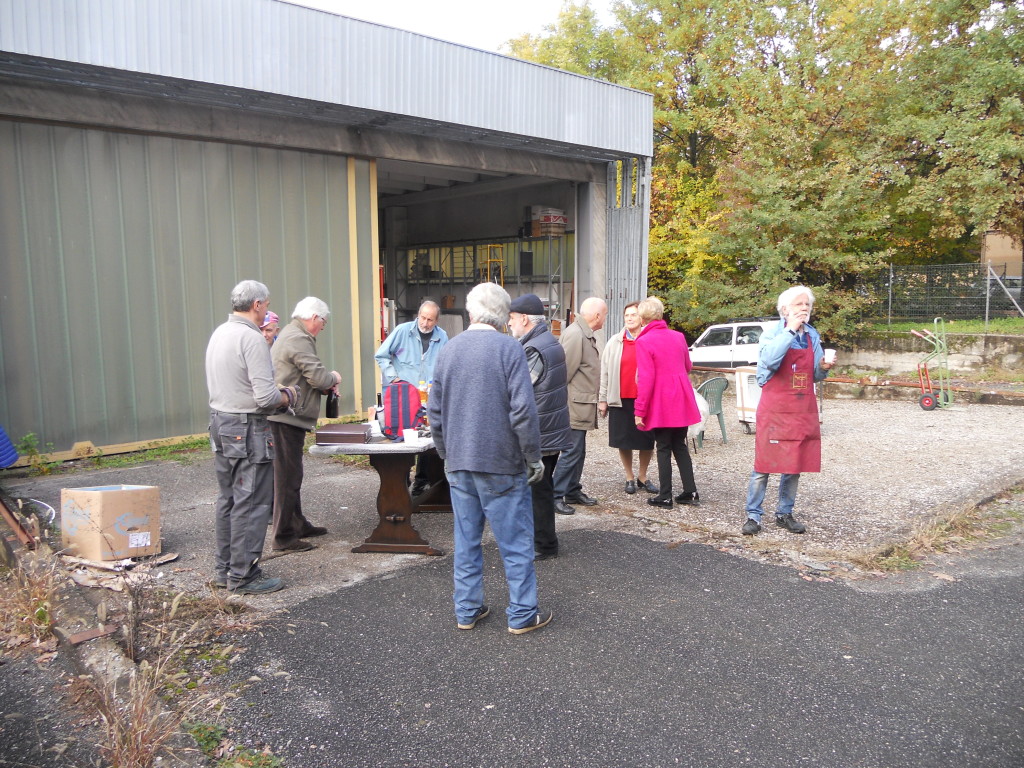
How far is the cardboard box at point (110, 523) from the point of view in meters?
5.08

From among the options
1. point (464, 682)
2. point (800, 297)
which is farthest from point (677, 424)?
point (464, 682)

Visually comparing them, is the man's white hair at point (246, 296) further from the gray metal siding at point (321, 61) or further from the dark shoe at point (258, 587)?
the gray metal siding at point (321, 61)

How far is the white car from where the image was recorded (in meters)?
16.7

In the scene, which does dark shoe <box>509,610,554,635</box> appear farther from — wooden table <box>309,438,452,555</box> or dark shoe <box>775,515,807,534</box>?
dark shoe <box>775,515,807,534</box>

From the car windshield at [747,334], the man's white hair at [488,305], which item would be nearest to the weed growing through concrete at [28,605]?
the man's white hair at [488,305]

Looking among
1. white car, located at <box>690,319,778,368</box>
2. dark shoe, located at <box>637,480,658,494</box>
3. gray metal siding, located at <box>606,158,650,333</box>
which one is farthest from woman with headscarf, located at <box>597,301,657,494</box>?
white car, located at <box>690,319,778,368</box>

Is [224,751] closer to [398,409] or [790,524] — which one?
[398,409]

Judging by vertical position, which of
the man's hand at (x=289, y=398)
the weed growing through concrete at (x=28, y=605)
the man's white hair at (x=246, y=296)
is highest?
the man's white hair at (x=246, y=296)

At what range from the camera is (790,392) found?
18.7 ft

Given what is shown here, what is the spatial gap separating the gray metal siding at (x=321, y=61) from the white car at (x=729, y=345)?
5890 mm

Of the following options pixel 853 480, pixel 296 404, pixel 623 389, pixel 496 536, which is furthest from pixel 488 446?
pixel 853 480

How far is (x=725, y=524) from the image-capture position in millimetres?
6191

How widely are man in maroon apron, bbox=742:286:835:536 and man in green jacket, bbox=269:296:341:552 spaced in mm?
3133

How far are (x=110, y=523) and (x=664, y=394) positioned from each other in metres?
4.17
